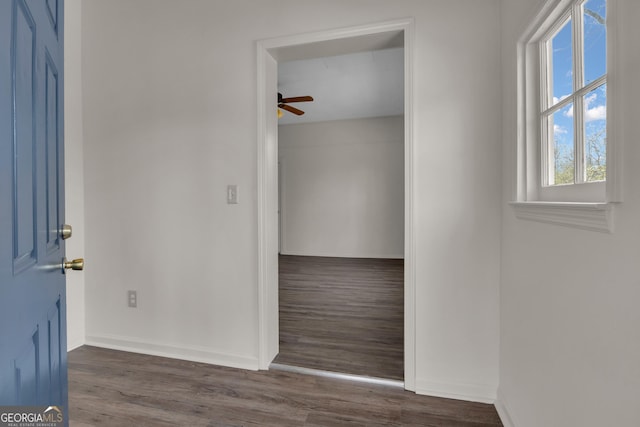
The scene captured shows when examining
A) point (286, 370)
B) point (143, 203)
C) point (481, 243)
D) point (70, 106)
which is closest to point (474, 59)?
point (481, 243)

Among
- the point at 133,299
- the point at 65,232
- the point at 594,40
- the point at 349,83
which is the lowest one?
the point at 133,299

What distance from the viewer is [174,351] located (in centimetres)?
220

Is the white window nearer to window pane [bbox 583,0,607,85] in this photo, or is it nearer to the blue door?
window pane [bbox 583,0,607,85]

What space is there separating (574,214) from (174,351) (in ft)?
7.87

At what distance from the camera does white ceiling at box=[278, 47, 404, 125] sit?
348cm

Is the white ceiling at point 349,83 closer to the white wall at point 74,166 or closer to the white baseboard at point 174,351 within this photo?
the white wall at point 74,166

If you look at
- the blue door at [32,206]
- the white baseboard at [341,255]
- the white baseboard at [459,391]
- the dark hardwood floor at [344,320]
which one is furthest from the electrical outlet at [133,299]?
the white baseboard at [341,255]

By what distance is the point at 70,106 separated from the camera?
2.26 metres

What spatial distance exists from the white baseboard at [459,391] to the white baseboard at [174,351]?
1.04 metres

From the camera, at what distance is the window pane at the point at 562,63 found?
112cm

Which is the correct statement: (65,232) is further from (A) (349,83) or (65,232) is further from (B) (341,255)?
(B) (341,255)

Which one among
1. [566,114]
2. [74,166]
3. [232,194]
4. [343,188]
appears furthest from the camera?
[343,188]

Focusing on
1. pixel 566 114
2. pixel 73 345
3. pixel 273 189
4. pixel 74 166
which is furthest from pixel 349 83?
pixel 73 345

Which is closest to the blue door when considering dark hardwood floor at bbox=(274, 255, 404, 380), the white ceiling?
dark hardwood floor at bbox=(274, 255, 404, 380)
